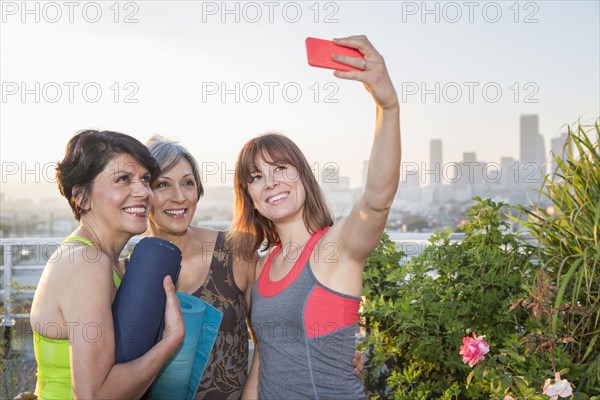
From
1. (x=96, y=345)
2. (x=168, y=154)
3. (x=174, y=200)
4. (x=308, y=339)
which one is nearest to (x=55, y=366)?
(x=96, y=345)

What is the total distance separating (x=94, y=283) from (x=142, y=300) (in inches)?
5.8

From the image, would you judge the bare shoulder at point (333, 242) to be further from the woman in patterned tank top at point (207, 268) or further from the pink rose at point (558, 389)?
the pink rose at point (558, 389)

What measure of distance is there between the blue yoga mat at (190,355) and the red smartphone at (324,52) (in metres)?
1.02

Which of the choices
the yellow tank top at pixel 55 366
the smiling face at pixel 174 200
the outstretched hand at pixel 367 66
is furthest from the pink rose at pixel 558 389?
the yellow tank top at pixel 55 366

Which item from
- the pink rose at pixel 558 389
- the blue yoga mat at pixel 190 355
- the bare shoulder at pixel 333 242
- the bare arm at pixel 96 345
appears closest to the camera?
the bare arm at pixel 96 345

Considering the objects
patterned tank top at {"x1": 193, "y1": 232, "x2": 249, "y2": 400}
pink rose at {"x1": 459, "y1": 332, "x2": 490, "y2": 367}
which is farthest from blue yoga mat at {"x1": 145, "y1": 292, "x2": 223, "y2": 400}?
pink rose at {"x1": 459, "y1": 332, "x2": 490, "y2": 367}

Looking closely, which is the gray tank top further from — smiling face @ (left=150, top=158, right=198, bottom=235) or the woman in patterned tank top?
smiling face @ (left=150, top=158, right=198, bottom=235)

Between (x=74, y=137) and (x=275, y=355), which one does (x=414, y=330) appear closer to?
(x=275, y=355)

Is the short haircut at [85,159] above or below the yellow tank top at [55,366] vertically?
above

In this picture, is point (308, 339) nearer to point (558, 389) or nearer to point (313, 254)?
point (313, 254)

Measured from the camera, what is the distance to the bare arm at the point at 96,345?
1.60 meters

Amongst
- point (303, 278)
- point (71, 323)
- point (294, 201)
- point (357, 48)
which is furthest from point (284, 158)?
point (71, 323)

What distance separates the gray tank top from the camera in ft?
5.95

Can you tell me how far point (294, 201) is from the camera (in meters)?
2.06
